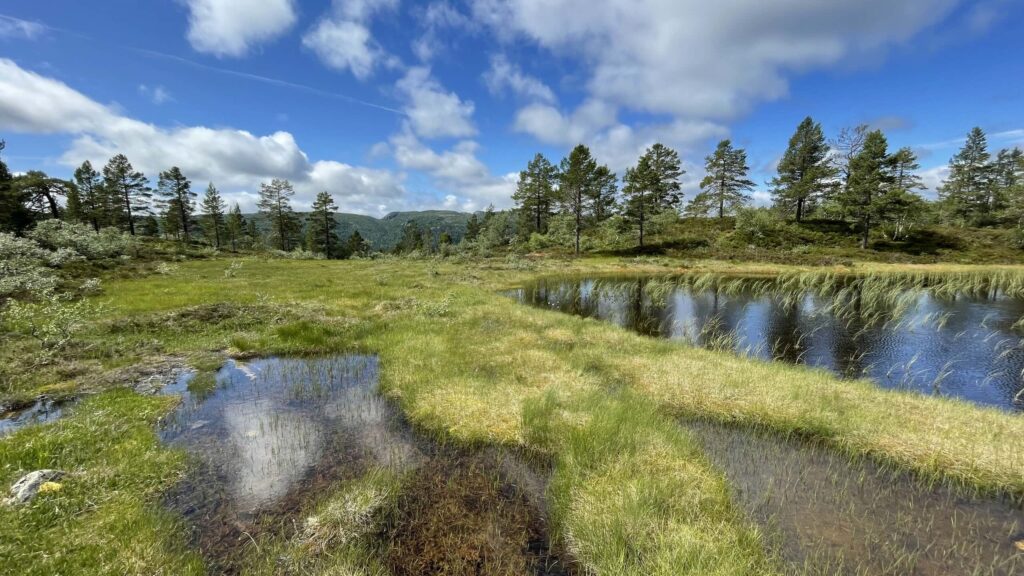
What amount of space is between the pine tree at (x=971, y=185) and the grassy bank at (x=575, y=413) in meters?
97.2

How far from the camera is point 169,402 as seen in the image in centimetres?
978

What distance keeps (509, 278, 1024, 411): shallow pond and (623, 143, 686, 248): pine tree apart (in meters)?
34.7

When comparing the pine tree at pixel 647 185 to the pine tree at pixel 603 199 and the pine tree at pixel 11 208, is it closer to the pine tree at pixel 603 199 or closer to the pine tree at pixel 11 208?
the pine tree at pixel 603 199

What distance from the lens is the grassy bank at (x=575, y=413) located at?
5.39m

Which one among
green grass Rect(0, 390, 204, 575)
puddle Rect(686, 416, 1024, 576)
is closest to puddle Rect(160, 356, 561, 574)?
green grass Rect(0, 390, 204, 575)

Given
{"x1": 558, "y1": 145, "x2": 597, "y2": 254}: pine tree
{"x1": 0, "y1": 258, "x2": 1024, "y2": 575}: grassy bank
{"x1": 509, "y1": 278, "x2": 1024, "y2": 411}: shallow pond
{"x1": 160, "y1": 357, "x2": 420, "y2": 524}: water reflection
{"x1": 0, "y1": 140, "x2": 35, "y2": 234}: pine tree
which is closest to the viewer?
{"x1": 0, "y1": 258, "x2": 1024, "y2": 575}: grassy bank

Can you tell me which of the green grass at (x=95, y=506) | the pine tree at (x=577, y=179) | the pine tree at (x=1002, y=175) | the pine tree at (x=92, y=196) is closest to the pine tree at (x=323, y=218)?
the pine tree at (x=92, y=196)

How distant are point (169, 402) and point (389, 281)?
994 inches

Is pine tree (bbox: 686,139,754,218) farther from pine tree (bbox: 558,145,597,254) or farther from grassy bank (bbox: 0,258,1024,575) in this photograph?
grassy bank (bbox: 0,258,1024,575)

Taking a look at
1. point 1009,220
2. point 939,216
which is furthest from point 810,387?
point 939,216

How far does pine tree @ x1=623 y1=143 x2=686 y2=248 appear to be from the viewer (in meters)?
61.4

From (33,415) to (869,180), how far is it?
82.7m

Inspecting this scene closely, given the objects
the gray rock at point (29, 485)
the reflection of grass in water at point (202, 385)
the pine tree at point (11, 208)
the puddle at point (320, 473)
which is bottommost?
the puddle at point (320, 473)

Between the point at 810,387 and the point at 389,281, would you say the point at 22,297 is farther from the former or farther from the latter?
the point at 810,387
